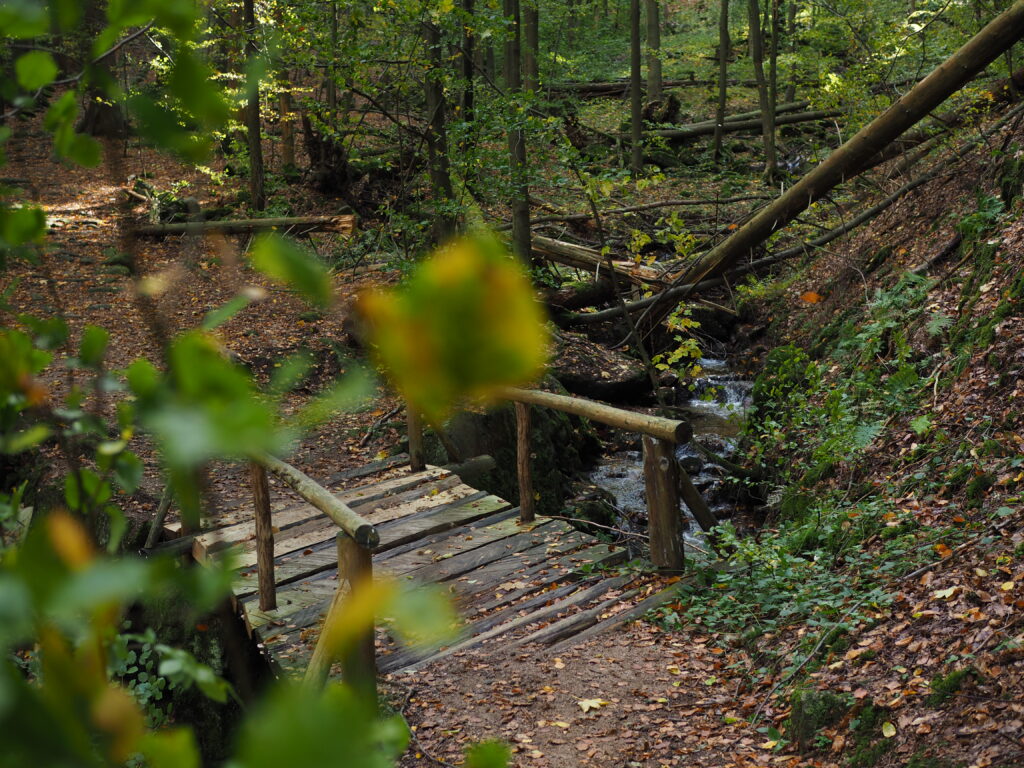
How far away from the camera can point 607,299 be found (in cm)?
1153

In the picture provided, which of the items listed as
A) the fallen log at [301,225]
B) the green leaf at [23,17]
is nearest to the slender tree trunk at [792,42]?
the fallen log at [301,225]

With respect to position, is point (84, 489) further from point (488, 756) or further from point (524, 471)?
point (524, 471)

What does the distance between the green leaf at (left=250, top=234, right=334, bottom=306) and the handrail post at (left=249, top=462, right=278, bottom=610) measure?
498 cm

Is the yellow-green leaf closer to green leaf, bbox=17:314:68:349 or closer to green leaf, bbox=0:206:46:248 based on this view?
green leaf, bbox=0:206:46:248

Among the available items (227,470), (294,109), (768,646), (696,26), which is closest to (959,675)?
(768,646)

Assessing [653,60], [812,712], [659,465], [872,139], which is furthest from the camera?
[653,60]

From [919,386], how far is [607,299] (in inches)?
207

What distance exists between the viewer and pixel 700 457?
9.71 m

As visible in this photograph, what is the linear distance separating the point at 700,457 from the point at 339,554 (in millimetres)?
6281

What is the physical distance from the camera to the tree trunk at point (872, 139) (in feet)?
27.0

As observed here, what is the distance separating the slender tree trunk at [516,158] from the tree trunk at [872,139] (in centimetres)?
190

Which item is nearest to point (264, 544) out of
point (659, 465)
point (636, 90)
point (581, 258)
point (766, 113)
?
point (659, 465)

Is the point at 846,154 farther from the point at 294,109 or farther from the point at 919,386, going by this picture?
the point at 294,109

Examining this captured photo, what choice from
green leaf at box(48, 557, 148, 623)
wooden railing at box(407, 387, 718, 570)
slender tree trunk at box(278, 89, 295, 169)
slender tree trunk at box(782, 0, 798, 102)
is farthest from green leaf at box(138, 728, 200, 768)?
slender tree trunk at box(782, 0, 798, 102)
